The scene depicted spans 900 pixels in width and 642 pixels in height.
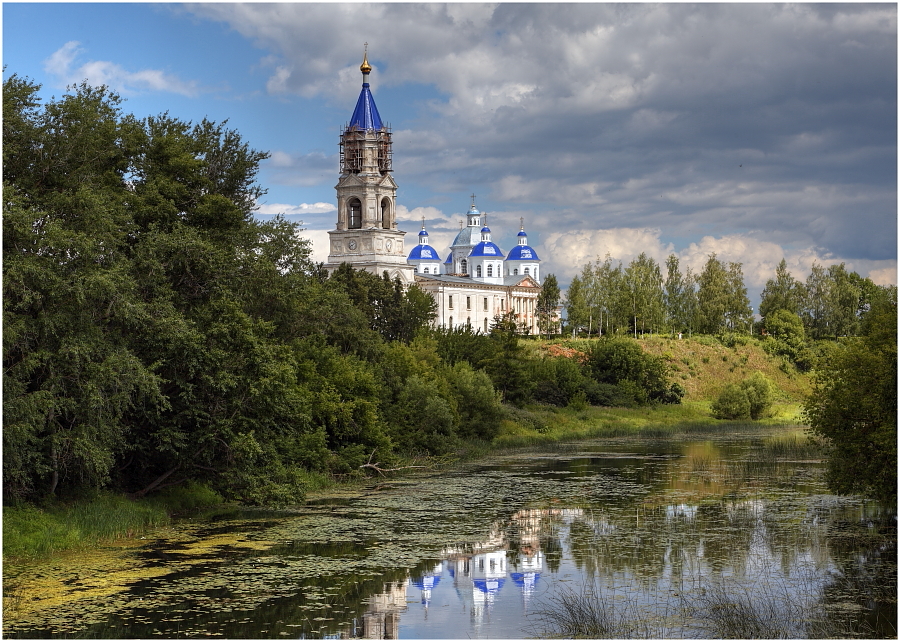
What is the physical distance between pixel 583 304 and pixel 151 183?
77289mm

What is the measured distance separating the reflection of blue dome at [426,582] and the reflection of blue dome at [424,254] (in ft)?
415

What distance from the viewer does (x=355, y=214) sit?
11925 cm

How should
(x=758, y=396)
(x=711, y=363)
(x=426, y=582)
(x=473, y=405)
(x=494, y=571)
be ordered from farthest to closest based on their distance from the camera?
1. (x=711, y=363)
2. (x=758, y=396)
3. (x=473, y=405)
4. (x=494, y=571)
5. (x=426, y=582)

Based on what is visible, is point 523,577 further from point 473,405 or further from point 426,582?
point 473,405

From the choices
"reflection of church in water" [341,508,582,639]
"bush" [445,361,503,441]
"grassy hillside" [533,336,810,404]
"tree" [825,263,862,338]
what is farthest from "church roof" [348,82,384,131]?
"reflection of church in water" [341,508,582,639]

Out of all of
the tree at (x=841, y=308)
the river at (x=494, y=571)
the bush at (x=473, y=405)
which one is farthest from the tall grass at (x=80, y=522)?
the tree at (x=841, y=308)

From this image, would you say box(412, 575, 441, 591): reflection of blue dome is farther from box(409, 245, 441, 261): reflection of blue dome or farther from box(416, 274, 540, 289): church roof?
box(409, 245, 441, 261): reflection of blue dome

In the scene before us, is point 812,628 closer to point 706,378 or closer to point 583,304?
point 706,378

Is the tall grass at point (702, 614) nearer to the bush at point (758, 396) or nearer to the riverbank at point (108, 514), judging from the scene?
the riverbank at point (108, 514)

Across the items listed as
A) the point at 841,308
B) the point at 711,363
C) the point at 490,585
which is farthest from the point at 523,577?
the point at 841,308

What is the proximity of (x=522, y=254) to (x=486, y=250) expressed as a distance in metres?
8.31

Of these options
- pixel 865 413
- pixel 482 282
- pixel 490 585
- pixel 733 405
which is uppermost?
pixel 482 282

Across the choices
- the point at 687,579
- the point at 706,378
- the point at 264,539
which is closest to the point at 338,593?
the point at 264,539

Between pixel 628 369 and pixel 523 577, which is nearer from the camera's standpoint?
pixel 523 577
